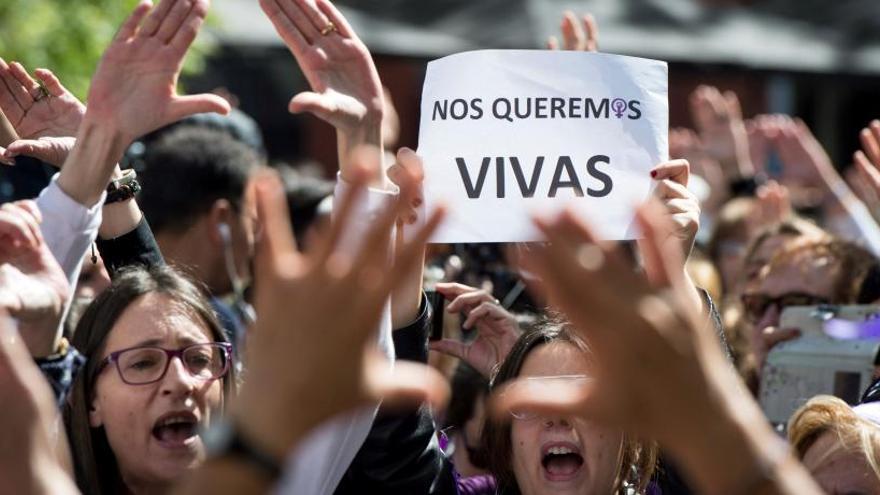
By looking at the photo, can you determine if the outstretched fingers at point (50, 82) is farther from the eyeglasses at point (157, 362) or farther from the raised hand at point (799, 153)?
the raised hand at point (799, 153)

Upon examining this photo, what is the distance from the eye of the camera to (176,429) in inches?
133

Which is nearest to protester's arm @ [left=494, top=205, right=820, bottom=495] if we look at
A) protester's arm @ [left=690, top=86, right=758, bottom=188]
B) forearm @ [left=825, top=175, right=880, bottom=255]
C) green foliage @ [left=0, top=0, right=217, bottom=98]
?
forearm @ [left=825, top=175, right=880, bottom=255]

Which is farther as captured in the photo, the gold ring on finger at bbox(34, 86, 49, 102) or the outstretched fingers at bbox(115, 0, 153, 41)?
the gold ring on finger at bbox(34, 86, 49, 102)

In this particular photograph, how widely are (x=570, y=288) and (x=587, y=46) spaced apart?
124 inches

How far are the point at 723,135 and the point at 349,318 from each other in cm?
666

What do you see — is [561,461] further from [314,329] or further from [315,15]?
[314,329]

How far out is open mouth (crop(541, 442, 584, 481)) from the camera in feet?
10.9

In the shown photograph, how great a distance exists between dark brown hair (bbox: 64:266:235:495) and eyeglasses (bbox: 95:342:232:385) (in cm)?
5

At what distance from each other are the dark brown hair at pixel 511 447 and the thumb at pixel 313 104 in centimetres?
84

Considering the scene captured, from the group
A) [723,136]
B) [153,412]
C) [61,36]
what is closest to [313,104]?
[153,412]

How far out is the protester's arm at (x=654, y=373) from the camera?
1862 millimetres

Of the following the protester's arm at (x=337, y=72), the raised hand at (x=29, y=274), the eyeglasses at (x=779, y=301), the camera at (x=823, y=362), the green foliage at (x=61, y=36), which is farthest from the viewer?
the green foliage at (x=61, y=36)

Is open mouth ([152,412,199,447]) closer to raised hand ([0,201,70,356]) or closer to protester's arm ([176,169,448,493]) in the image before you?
raised hand ([0,201,70,356])

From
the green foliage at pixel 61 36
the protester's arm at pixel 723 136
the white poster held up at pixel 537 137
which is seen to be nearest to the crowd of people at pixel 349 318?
the white poster held up at pixel 537 137
